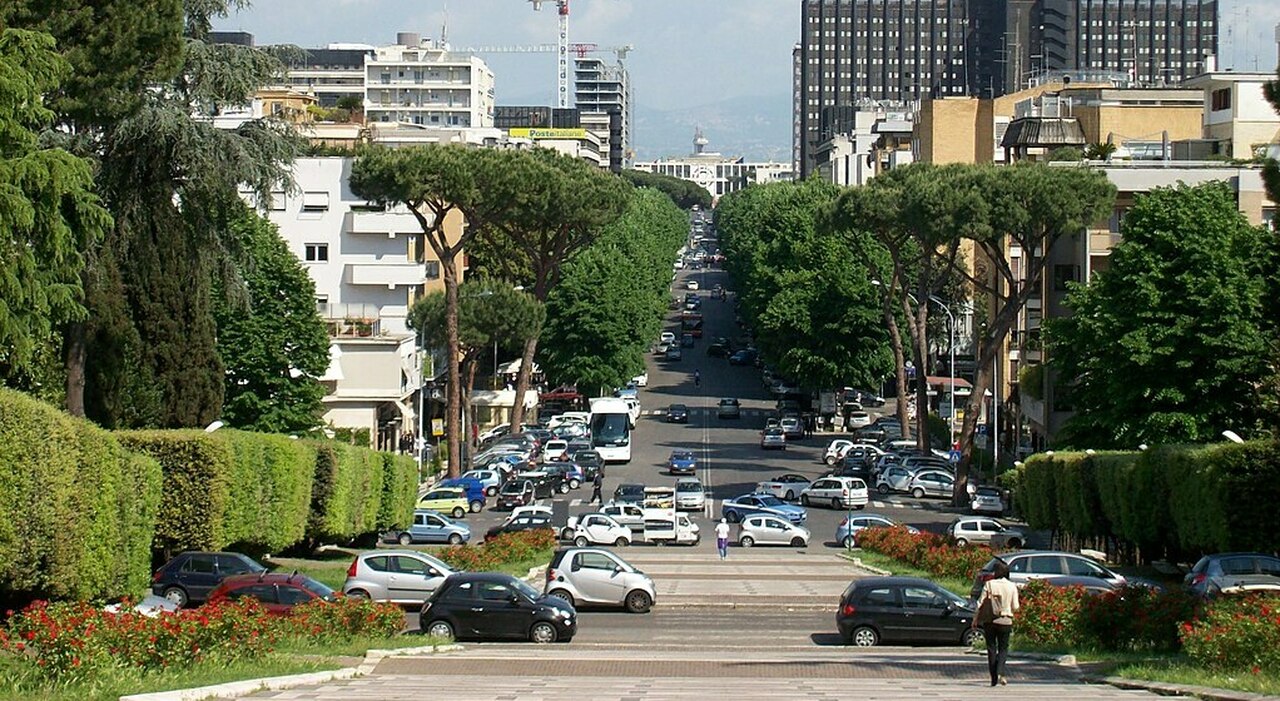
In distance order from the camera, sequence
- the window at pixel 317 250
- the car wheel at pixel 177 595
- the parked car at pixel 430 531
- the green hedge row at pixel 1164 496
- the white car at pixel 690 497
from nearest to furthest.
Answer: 1. the car wheel at pixel 177 595
2. the green hedge row at pixel 1164 496
3. the parked car at pixel 430 531
4. the white car at pixel 690 497
5. the window at pixel 317 250

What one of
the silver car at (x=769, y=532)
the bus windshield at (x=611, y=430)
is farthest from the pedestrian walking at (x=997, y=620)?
the bus windshield at (x=611, y=430)

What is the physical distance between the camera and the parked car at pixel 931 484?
7331 cm

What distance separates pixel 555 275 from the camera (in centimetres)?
9075

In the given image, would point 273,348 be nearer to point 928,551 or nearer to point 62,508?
point 928,551

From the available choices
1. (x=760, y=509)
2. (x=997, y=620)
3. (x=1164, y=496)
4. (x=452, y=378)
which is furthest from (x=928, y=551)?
(x=452, y=378)

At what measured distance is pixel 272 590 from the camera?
Result: 1228 inches

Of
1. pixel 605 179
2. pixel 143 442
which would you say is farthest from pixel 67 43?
pixel 605 179

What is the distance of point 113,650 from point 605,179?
6477 centimetres

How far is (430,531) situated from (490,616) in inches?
1064

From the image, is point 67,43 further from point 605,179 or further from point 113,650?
point 605,179

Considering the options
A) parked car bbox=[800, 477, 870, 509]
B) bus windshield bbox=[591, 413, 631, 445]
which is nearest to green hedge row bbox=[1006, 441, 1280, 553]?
parked car bbox=[800, 477, 870, 509]

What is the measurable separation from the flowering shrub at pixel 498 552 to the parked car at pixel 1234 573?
49.0 feet

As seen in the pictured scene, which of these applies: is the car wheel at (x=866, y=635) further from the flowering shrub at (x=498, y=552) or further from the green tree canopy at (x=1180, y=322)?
the green tree canopy at (x=1180, y=322)

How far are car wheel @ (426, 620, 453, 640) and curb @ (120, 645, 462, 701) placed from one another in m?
3.13
